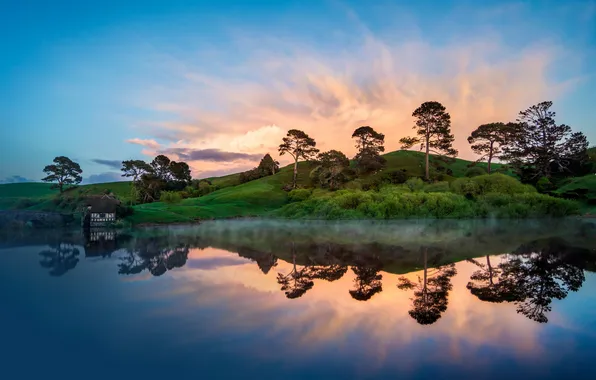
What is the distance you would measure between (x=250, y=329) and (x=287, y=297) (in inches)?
129

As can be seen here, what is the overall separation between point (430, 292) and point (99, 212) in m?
42.7

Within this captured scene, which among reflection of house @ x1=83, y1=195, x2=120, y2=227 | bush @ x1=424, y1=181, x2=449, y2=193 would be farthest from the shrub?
reflection of house @ x1=83, y1=195, x2=120, y2=227

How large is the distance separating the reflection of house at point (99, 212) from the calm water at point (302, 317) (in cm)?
2615

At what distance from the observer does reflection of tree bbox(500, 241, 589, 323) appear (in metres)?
10.6

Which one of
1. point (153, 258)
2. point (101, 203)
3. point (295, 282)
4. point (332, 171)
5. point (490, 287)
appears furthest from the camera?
point (332, 171)

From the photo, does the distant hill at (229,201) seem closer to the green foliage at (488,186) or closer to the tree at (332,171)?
the tree at (332,171)

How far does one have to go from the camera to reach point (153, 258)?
19.8 m

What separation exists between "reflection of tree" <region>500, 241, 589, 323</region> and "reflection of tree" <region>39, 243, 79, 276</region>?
18435 mm

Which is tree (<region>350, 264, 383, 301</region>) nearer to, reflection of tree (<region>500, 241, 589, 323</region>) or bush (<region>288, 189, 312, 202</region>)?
reflection of tree (<region>500, 241, 589, 323</region>)

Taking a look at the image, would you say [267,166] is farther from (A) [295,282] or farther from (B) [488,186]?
(A) [295,282]

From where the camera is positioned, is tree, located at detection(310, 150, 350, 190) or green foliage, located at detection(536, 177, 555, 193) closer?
green foliage, located at detection(536, 177, 555, 193)

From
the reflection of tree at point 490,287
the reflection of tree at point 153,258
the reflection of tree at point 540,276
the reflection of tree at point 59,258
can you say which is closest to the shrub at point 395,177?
the reflection of tree at point 540,276

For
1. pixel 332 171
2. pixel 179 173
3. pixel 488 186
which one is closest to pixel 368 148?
pixel 332 171

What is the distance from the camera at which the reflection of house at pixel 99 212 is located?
43.1 m
